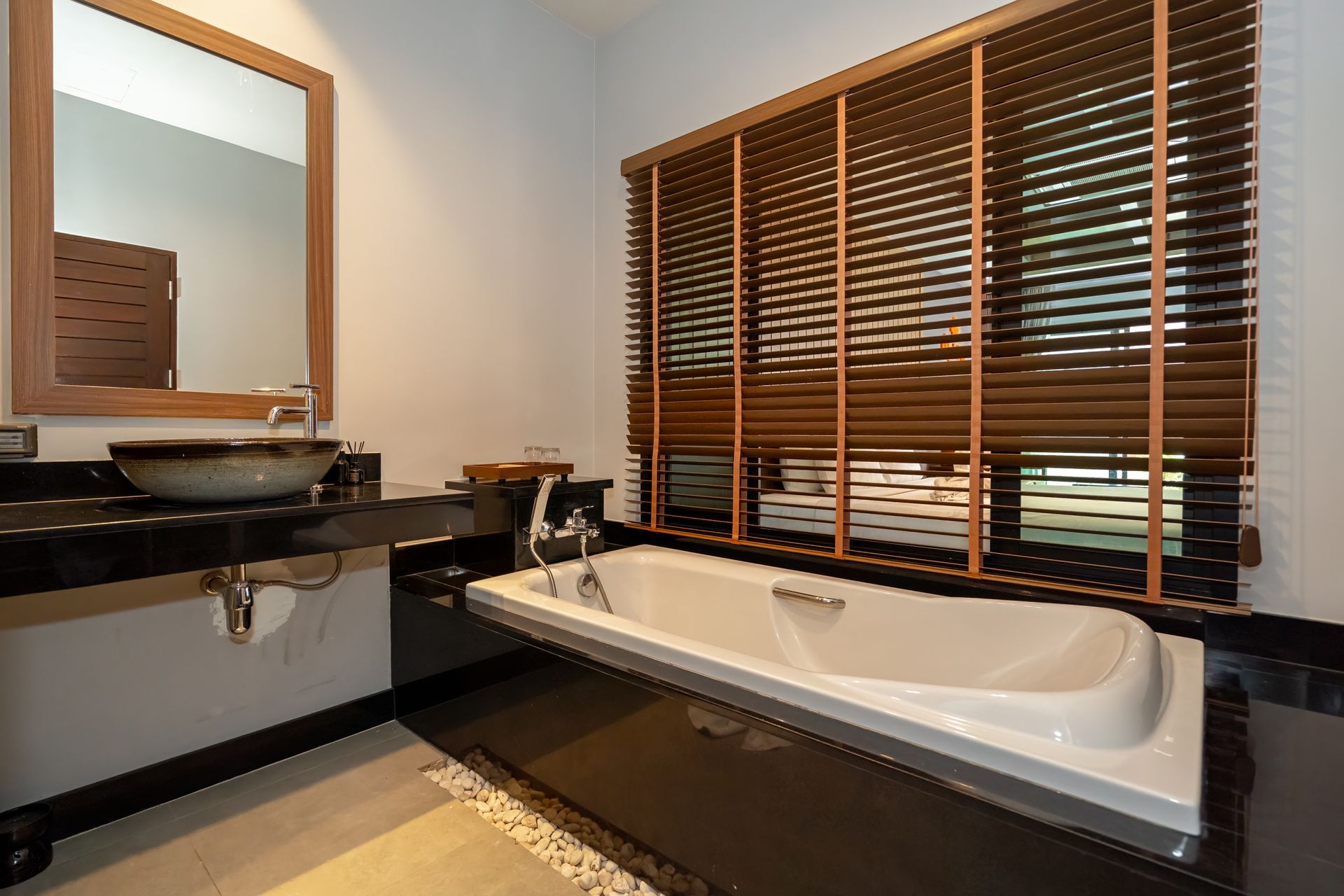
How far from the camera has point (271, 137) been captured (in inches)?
77.5

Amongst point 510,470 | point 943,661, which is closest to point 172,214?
point 510,470

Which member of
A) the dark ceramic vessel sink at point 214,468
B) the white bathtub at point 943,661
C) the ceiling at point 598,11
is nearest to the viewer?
the white bathtub at point 943,661

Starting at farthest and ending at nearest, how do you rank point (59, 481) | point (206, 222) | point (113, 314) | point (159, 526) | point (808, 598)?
point (808, 598), point (206, 222), point (113, 314), point (59, 481), point (159, 526)

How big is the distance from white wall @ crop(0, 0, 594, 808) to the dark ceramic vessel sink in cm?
45

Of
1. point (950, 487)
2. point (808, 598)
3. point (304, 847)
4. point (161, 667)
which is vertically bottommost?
point (304, 847)

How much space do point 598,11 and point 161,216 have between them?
1.99 meters

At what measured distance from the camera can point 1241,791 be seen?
3.25 feet

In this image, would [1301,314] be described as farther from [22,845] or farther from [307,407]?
[22,845]

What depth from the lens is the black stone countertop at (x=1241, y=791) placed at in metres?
0.82

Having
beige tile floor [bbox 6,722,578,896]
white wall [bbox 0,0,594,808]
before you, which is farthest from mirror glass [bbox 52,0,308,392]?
beige tile floor [bbox 6,722,578,896]

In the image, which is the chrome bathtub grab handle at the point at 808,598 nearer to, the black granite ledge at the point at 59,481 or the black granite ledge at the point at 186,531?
the black granite ledge at the point at 186,531

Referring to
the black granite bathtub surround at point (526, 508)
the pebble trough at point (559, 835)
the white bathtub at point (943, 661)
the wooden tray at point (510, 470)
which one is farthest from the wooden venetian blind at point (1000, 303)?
the pebble trough at point (559, 835)

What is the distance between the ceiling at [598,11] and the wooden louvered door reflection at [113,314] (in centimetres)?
195

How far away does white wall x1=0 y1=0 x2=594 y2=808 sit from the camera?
5.42 feet
